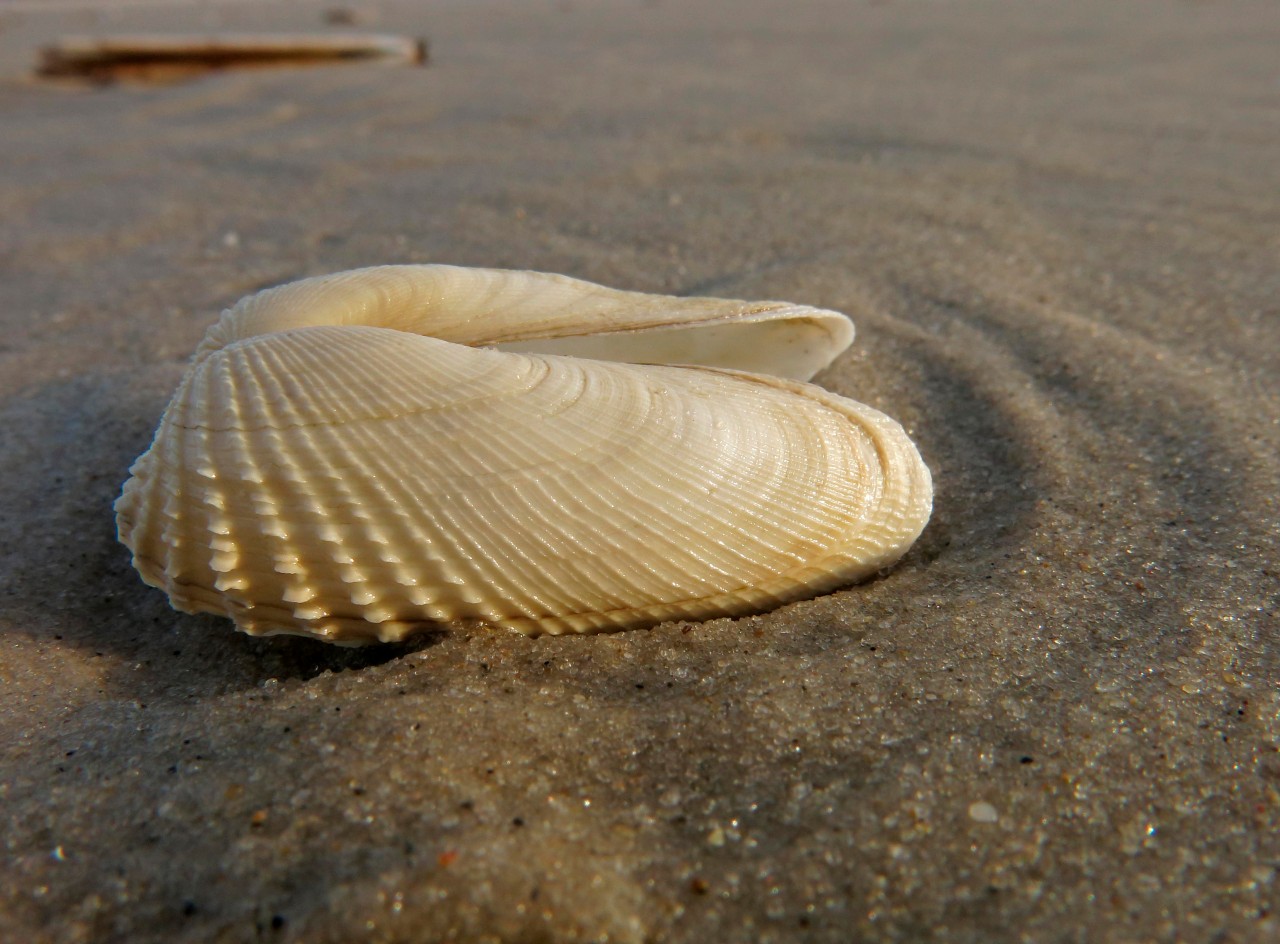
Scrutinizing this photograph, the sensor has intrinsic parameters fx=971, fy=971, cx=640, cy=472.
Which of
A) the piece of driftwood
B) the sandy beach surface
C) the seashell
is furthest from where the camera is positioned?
the piece of driftwood

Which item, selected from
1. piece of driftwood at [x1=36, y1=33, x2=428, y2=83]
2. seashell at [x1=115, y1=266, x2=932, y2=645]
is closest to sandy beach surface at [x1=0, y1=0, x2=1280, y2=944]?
seashell at [x1=115, y1=266, x2=932, y2=645]

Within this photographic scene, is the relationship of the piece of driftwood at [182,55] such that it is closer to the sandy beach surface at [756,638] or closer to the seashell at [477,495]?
the sandy beach surface at [756,638]

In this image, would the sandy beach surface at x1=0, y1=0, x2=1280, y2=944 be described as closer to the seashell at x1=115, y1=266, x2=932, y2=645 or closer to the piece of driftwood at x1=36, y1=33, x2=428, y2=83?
the seashell at x1=115, y1=266, x2=932, y2=645

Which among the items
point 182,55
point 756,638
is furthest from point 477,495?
point 182,55

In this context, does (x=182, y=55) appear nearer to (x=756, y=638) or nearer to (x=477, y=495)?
(x=477, y=495)

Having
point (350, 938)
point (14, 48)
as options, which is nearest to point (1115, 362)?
point (350, 938)

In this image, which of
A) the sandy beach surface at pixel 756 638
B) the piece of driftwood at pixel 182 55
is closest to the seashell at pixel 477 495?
the sandy beach surface at pixel 756 638
